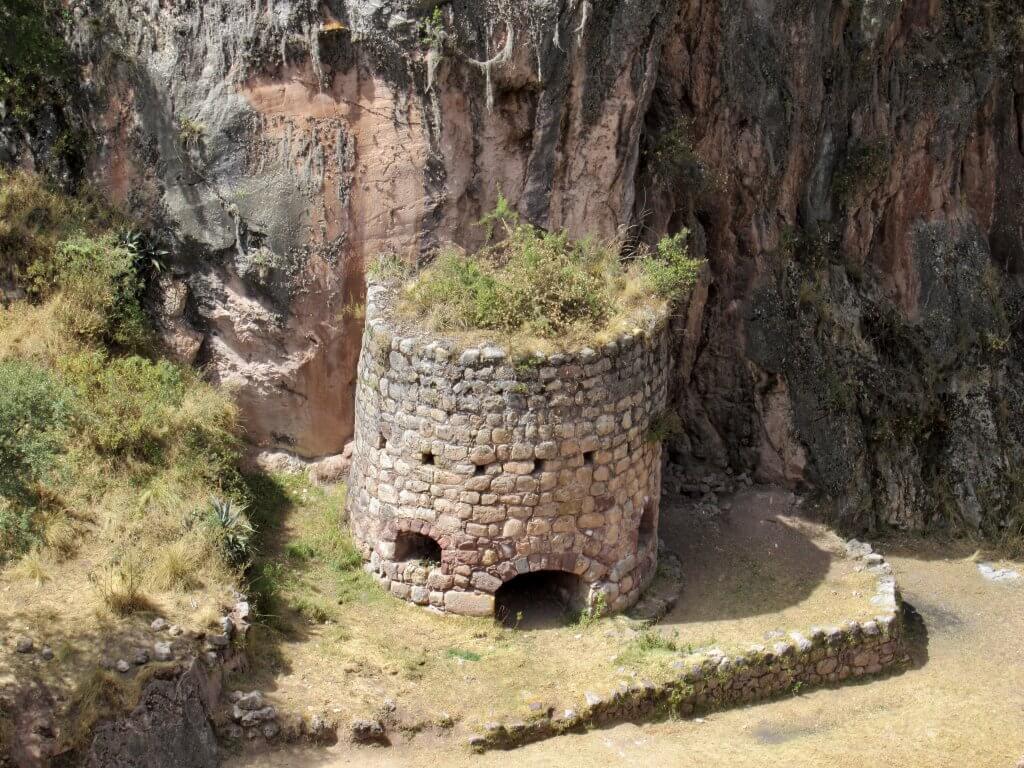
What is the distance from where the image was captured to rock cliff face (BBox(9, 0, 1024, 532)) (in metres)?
12.4

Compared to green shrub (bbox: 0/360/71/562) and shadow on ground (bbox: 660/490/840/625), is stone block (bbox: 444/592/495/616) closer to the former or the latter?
shadow on ground (bbox: 660/490/840/625)

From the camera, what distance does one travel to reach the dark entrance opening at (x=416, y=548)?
12.1 metres

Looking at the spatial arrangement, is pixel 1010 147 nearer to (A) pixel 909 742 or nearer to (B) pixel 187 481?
(A) pixel 909 742

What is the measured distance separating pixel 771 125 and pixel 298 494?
7.69 m

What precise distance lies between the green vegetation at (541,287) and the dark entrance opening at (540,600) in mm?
2727

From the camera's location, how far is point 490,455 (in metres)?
11.3

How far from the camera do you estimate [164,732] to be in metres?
9.55

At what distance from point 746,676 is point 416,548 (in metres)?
3.61

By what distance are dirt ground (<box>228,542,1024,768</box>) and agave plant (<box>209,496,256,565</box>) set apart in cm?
218

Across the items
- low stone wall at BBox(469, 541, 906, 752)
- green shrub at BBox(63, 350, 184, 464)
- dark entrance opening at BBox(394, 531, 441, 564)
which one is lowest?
low stone wall at BBox(469, 541, 906, 752)

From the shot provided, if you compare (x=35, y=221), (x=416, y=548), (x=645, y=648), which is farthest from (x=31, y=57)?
(x=645, y=648)

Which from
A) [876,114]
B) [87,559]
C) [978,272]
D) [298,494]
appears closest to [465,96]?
[298,494]

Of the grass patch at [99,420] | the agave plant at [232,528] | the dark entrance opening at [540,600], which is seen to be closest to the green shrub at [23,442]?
the grass patch at [99,420]

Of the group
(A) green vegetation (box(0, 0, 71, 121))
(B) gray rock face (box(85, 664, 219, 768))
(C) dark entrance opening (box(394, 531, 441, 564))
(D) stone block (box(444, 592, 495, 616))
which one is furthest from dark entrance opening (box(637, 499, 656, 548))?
(A) green vegetation (box(0, 0, 71, 121))
